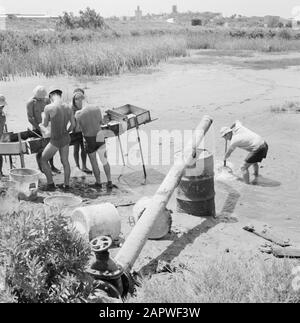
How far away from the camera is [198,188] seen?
7.62 m

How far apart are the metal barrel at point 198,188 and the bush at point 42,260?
11.3ft

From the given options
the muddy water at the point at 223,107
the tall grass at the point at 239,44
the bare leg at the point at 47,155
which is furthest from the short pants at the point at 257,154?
the tall grass at the point at 239,44

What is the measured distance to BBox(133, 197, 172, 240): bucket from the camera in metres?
6.68

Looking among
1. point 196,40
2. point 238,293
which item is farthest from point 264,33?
point 238,293

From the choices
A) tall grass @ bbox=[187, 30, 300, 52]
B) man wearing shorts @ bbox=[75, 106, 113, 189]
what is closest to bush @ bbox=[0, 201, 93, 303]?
man wearing shorts @ bbox=[75, 106, 113, 189]

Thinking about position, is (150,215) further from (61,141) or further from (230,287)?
(61,141)

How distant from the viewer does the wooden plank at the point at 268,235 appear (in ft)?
22.5

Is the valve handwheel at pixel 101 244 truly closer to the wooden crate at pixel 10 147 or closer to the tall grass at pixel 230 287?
the tall grass at pixel 230 287

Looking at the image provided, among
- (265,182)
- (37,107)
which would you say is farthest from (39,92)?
(265,182)

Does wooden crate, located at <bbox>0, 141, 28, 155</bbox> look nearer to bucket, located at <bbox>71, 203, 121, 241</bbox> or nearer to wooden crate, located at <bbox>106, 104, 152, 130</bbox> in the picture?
wooden crate, located at <bbox>106, 104, 152, 130</bbox>

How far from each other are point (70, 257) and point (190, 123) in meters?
10.7

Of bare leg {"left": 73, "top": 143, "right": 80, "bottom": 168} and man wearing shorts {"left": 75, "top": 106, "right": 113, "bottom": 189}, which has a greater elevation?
man wearing shorts {"left": 75, "top": 106, "right": 113, "bottom": 189}

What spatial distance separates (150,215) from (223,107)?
38.3 ft

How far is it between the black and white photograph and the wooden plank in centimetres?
3
